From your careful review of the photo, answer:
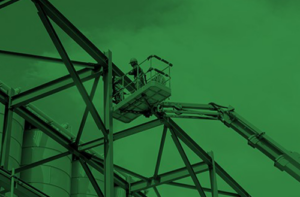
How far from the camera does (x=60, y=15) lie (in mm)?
20594

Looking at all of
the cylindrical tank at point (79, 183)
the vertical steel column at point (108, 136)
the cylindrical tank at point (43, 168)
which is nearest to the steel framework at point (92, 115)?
the vertical steel column at point (108, 136)

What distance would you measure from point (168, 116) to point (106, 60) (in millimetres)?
3767

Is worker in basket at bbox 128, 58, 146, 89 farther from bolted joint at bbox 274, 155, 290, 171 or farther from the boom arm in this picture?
bolted joint at bbox 274, 155, 290, 171

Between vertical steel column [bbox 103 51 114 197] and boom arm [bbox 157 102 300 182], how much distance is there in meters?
2.41

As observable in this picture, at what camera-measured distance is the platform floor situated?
2138cm

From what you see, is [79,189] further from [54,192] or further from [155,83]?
[155,83]

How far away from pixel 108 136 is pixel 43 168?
8699mm

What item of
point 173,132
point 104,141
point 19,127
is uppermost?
point 19,127

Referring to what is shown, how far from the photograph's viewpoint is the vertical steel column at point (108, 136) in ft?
66.0

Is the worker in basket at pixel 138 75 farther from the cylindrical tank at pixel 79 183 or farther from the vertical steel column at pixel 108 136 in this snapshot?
the cylindrical tank at pixel 79 183

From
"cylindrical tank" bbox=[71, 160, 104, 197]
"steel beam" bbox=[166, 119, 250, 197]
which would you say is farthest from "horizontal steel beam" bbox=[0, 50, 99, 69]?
"cylindrical tank" bbox=[71, 160, 104, 197]

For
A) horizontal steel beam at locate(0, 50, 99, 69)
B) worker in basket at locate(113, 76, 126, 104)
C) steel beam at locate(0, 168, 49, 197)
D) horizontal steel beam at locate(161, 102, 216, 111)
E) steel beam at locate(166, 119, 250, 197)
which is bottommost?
steel beam at locate(0, 168, 49, 197)

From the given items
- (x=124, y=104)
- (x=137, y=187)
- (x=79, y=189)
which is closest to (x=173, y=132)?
(x=124, y=104)

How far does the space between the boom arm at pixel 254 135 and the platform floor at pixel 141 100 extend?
37.6 inches
